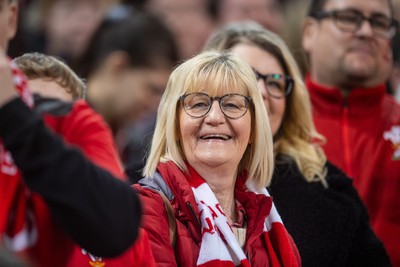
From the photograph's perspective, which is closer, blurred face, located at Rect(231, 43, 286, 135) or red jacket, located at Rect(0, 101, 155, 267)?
red jacket, located at Rect(0, 101, 155, 267)

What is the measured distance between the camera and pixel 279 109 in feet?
16.1

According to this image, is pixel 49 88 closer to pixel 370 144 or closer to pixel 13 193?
pixel 13 193

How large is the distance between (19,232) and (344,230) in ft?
7.10

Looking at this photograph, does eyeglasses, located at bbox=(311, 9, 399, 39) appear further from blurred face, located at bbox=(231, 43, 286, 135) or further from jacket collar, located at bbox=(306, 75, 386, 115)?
blurred face, located at bbox=(231, 43, 286, 135)

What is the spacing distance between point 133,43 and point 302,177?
2.87 metres

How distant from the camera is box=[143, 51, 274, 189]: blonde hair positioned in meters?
3.81

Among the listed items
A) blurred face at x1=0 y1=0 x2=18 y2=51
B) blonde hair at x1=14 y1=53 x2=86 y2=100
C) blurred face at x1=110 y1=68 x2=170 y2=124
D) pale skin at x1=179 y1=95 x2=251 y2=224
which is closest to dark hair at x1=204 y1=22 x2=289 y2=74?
pale skin at x1=179 y1=95 x2=251 y2=224

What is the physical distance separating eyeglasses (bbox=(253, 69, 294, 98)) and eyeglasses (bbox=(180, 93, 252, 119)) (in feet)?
3.34

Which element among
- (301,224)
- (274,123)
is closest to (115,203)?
(301,224)

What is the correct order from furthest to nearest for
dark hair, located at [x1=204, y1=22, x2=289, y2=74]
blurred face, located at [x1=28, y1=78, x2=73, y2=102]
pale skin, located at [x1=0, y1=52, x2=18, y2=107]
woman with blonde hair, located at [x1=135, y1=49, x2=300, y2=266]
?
dark hair, located at [x1=204, y1=22, x2=289, y2=74]
woman with blonde hair, located at [x1=135, y1=49, x2=300, y2=266]
blurred face, located at [x1=28, y1=78, x2=73, y2=102]
pale skin, located at [x1=0, y1=52, x2=18, y2=107]

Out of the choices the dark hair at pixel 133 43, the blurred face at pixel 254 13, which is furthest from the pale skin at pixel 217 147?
the blurred face at pixel 254 13

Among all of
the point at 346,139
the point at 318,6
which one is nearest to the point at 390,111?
the point at 346,139

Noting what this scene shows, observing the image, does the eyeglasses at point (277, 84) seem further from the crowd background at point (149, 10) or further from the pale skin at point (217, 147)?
the crowd background at point (149, 10)

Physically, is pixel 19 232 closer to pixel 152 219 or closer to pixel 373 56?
pixel 152 219
